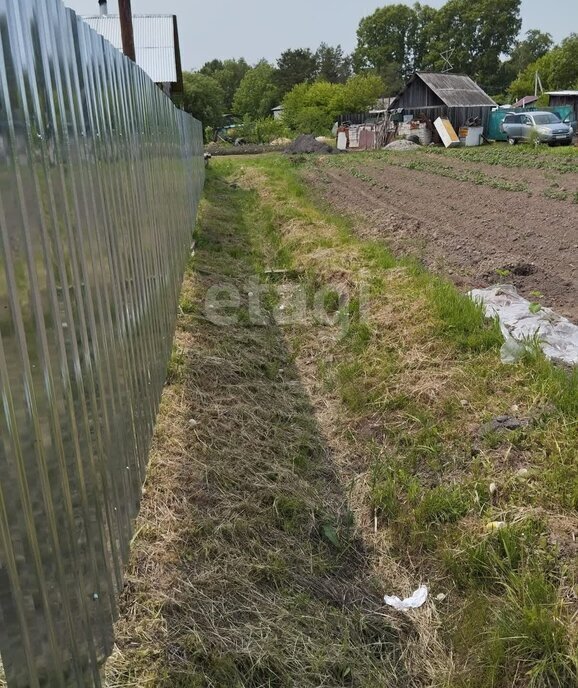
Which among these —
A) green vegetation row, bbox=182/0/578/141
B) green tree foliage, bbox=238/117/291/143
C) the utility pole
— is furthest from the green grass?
green vegetation row, bbox=182/0/578/141

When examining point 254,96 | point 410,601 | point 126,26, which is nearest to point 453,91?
point 254,96

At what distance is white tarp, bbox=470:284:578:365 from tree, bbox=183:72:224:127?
4778 centimetres

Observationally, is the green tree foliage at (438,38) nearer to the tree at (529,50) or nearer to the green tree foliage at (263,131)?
the tree at (529,50)

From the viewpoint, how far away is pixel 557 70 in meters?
64.9

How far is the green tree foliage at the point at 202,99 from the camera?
49.6m

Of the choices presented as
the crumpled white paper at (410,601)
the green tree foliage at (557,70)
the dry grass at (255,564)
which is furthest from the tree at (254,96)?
the crumpled white paper at (410,601)

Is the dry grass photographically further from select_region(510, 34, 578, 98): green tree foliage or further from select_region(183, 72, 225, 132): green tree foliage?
select_region(510, 34, 578, 98): green tree foliage

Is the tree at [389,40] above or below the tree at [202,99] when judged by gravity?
above

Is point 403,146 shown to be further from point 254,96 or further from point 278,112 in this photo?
point 254,96

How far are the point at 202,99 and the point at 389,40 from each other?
69700 mm

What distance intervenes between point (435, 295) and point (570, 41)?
7510cm

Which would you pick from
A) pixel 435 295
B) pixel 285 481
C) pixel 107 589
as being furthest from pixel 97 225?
pixel 435 295

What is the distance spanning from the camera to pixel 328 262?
7.79 meters

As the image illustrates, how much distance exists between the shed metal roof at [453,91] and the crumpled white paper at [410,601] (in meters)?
45.2
